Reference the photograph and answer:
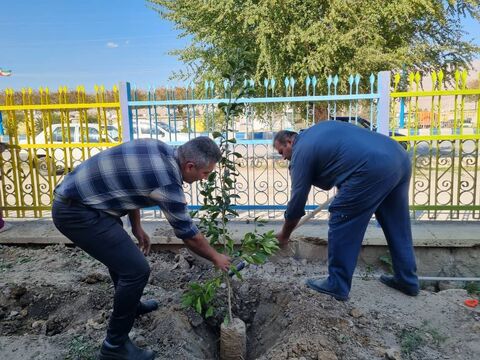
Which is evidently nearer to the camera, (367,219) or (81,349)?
(81,349)

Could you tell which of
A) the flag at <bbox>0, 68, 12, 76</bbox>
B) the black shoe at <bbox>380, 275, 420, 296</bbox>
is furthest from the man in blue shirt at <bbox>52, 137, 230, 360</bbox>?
the flag at <bbox>0, 68, 12, 76</bbox>

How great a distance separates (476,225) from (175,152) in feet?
12.6

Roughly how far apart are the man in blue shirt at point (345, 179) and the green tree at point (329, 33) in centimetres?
711

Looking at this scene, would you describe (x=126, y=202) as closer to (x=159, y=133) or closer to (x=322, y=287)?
(x=322, y=287)

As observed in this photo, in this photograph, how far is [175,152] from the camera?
8.09 ft

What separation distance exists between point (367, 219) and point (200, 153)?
5.20ft

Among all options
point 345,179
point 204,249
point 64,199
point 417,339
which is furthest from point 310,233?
point 64,199

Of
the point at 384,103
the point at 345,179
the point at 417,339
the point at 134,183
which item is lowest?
the point at 417,339

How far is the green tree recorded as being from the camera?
1050 centimetres

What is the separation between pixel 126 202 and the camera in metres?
2.50

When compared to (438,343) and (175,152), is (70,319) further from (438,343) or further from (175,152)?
(438,343)

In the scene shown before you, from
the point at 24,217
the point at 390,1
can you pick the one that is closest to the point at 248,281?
the point at 24,217

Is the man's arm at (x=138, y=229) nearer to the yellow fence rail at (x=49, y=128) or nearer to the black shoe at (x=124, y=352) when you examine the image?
the black shoe at (x=124, y=352)

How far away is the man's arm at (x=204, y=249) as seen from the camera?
94.6 inches
